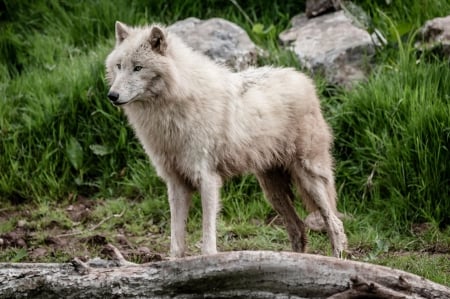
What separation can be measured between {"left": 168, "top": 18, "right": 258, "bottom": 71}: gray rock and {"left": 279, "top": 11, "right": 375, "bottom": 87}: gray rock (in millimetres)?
456

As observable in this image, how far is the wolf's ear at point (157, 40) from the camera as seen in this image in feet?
19.7

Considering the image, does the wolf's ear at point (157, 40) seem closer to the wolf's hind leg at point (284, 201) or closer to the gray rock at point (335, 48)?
the wolf's hind leg at point (284, 201)

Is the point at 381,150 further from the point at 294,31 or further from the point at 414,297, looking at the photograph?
the point at 414,297

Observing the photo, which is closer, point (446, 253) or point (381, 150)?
point (446, 253)

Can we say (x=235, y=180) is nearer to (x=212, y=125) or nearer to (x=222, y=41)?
(x=222, y=41)

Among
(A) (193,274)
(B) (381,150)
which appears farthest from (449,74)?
(A) (193,274)

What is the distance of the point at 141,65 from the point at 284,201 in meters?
1.74

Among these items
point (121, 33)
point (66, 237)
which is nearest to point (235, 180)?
point (66, 237)

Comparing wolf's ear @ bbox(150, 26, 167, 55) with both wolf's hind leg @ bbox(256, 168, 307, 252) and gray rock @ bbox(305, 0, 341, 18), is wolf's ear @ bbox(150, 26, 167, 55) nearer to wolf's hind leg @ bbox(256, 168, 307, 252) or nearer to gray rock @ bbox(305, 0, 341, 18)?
wolf's hind leg @ bbox(256, 168, 307, 252)

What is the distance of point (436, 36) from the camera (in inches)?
332

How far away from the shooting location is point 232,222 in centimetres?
779

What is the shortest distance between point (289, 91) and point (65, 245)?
2.26 meters

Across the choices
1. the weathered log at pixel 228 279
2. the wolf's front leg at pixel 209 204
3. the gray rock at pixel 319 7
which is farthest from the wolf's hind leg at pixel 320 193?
the gray rock at pixel 319 7

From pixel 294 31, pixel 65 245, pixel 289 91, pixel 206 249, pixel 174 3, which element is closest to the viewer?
pixel 206 249
